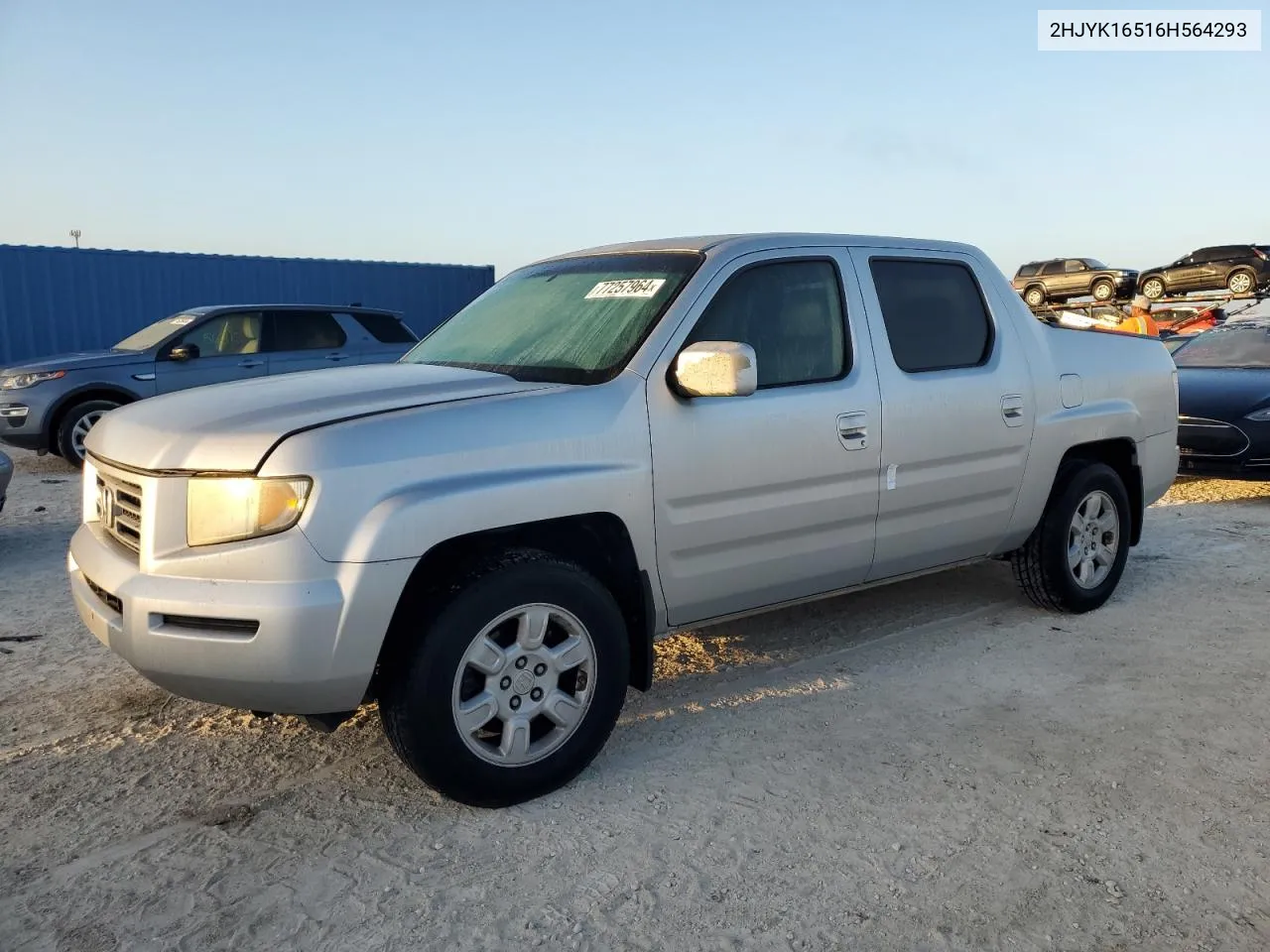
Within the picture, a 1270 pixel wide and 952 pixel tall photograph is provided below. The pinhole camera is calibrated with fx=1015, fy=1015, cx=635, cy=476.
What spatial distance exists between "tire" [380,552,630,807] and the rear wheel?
79.8 feet

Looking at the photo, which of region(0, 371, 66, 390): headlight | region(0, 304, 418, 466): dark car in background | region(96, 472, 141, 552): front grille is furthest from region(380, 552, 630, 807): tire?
region(0, 371, 66, 390): headlight

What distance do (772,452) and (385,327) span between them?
829cm

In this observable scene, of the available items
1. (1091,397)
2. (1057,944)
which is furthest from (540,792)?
(1091,397)

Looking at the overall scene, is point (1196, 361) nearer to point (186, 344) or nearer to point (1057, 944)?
point (1057, 944)

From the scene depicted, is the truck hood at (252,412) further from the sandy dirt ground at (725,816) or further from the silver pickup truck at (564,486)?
the sandy dirt ground at (725,816)

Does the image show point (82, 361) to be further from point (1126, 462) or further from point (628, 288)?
point (1126, 462)

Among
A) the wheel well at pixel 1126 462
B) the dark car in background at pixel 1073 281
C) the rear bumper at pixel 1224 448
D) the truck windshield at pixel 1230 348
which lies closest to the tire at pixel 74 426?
the wheel well at pixel 1126 462

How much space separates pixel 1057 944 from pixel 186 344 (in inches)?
378

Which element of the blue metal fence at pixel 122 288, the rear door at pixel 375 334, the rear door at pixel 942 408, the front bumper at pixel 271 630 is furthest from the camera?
the blue metal fence at pixel 122 288

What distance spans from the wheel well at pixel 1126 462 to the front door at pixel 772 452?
181 centimetres

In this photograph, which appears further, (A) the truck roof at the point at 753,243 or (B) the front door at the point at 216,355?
(B) the front door at the point at 216,355

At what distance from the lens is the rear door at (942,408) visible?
4055 mm

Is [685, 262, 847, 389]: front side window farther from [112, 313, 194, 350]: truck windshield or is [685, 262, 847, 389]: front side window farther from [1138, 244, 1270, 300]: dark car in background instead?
[1138, 244, 1270, 300]: dark car in background

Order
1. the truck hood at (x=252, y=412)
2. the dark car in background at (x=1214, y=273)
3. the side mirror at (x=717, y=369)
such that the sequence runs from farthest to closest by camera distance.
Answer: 1. the dark car in background at (x=1214, y=273)
2. the side mirror at (x=717, y=369)
3. the truck hood at (x=252, y=412)
